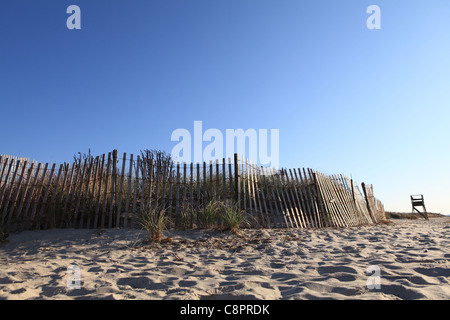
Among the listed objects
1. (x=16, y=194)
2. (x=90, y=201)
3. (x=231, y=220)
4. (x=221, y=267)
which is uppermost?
(x=16, y=194)

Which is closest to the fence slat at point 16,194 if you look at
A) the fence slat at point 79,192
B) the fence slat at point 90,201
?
the fence slat at point 79,192

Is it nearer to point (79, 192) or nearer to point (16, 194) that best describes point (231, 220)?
point (79, 192)

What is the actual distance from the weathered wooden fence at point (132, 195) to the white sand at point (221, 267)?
0.89 metres

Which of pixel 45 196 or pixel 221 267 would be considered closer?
→ pixel 221 267

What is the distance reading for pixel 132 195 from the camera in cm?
646

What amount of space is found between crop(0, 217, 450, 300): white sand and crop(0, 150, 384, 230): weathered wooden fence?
89 cm

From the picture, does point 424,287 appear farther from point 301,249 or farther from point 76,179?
point 76,179

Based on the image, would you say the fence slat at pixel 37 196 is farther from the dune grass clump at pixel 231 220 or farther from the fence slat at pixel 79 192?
the dune grass clump at pixel 231 220

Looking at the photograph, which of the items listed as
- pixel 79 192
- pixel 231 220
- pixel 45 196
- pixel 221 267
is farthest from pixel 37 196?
pixel 221 267

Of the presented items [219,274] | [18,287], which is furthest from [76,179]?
[219,274]

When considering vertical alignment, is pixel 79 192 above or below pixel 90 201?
above

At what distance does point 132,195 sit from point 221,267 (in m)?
3.92

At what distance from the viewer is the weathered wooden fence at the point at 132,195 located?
19.2ft

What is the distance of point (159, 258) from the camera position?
11.9 feet
